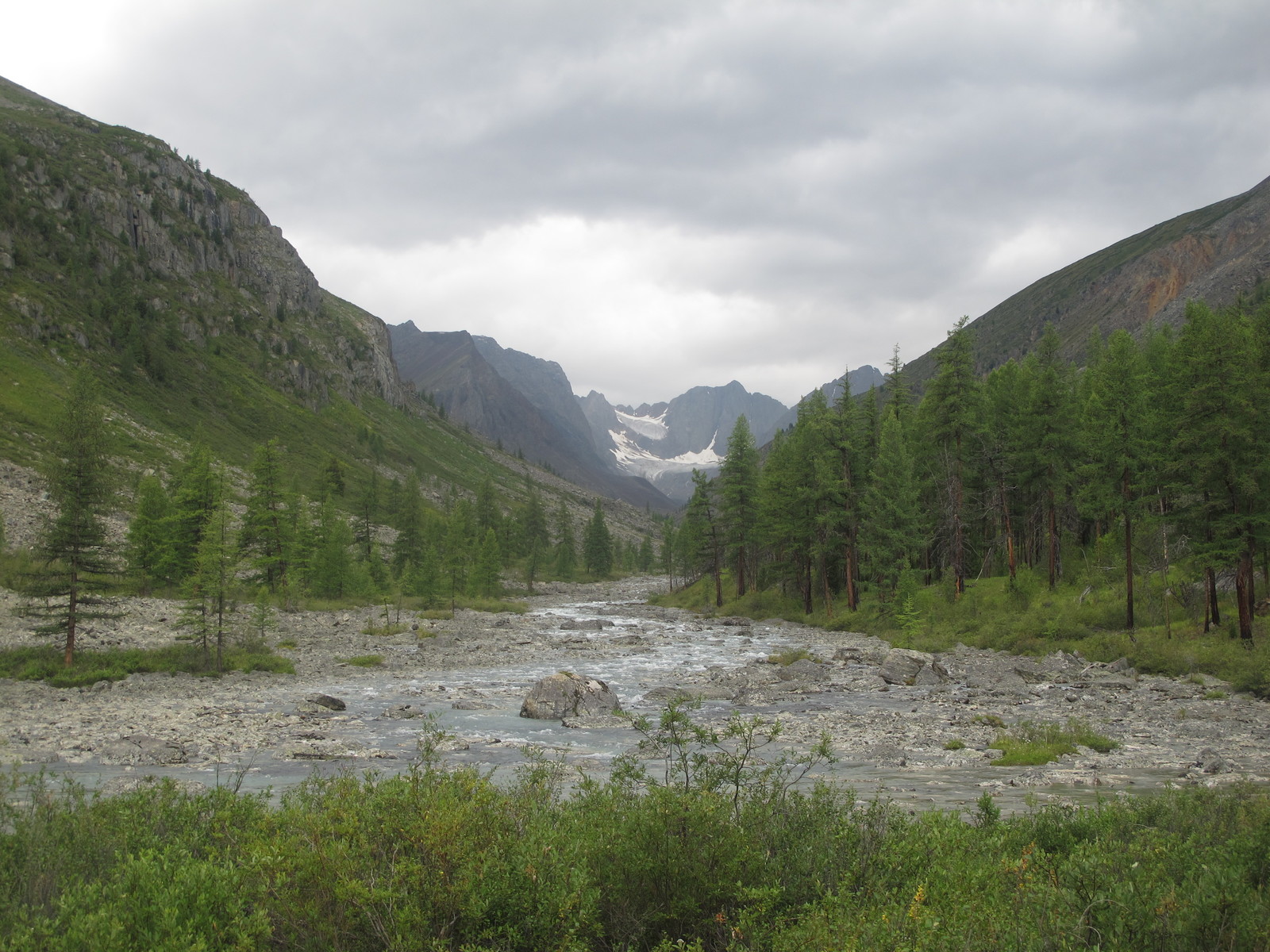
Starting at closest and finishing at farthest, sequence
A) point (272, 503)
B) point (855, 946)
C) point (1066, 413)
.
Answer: point (855, 946) < point (1066, 413) < point (272, 503)

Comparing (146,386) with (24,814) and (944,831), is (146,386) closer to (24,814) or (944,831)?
(24,814)

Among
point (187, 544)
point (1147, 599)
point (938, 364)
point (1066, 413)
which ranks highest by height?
point (938, 364)

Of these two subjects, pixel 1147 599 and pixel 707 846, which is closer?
pixel 707 846

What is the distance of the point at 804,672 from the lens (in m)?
31.3

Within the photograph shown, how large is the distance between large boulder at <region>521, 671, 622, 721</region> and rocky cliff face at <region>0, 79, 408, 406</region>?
356ft

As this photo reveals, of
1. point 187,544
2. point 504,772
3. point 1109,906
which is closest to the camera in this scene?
point 1109,906

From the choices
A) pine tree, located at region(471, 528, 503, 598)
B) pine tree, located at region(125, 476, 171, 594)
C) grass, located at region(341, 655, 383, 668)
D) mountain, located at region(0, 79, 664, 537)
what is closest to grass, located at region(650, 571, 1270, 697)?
grass, located at region(341, 655, 383, 668)

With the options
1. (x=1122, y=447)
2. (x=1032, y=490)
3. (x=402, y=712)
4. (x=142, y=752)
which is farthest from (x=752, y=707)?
(x=1032, y=490)

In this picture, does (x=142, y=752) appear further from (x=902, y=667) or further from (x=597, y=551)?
(x=597, y=551)

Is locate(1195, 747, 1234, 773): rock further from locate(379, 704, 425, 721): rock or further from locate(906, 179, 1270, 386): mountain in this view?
locate(906, 179, 1270, 386): mountain

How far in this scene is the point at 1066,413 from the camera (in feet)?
133

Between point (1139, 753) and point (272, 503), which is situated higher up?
point (272, 503)

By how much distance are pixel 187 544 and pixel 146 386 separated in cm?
8186

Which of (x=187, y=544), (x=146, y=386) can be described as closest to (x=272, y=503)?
(x=187, y=544)
